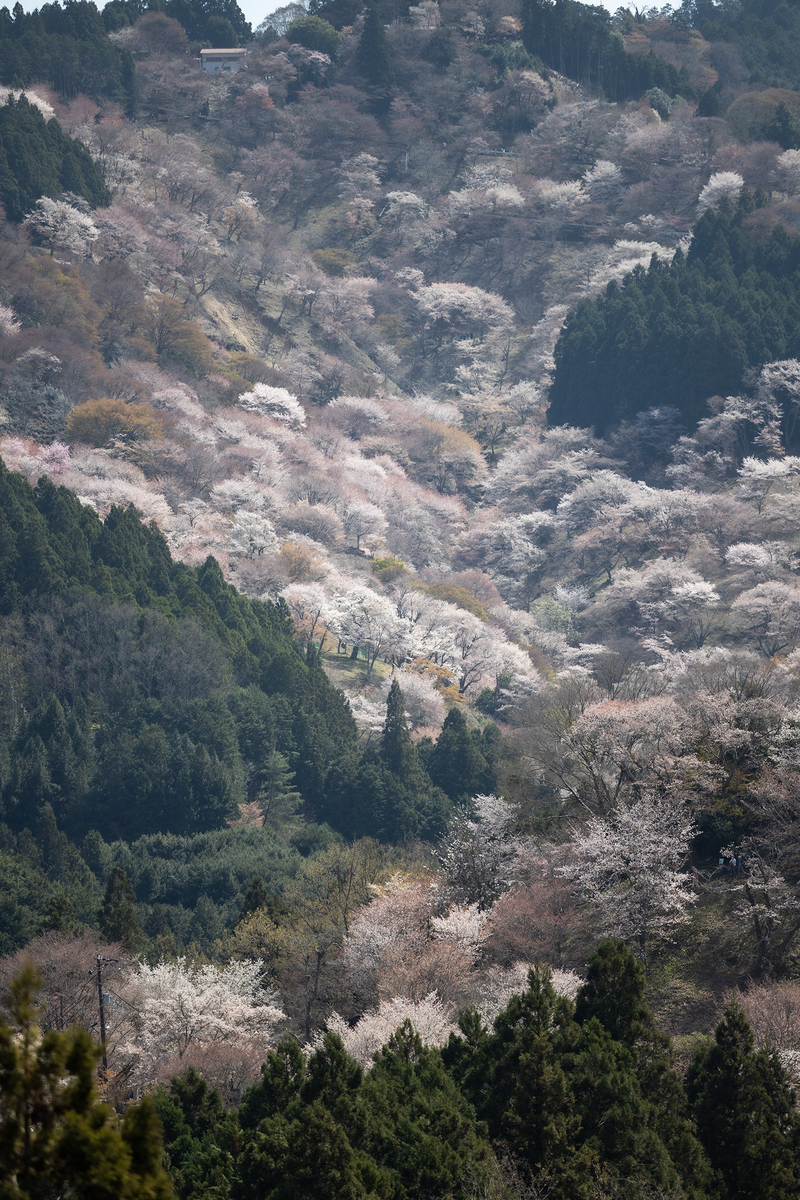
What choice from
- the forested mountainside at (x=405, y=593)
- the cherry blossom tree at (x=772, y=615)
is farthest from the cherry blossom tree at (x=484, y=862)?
the cherry blossom tree at (x=772, y=615)

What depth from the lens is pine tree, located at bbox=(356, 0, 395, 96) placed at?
111 meters

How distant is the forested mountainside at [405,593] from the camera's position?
19047mm

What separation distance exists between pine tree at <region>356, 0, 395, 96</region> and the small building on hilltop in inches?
499

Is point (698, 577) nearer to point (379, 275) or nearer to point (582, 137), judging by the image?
point (379, 275)

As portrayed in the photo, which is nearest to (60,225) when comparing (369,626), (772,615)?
(369,626)

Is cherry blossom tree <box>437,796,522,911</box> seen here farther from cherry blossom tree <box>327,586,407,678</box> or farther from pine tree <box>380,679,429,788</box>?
cherry blossom tree <box>327,586,407,678</box>

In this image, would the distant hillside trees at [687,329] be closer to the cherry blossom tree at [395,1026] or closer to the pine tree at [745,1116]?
the cherry blossom tree at [395,1026]

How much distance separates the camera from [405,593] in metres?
68.2

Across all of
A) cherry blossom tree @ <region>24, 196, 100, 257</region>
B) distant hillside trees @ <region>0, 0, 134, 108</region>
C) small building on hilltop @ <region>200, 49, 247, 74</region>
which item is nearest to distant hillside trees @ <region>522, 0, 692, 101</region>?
small building on hilltop @ <region>200, 49, 247, 74</region>

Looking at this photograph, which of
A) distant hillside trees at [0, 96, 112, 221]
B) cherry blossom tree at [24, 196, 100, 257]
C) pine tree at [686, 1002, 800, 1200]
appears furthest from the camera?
cherry blossom tree at [24, 196, 100, 257]

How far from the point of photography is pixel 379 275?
101812 millimetres

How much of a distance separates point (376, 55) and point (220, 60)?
54.8 ft

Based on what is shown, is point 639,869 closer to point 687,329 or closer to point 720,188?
point 687,329

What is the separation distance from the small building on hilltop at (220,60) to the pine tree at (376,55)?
1267cm
